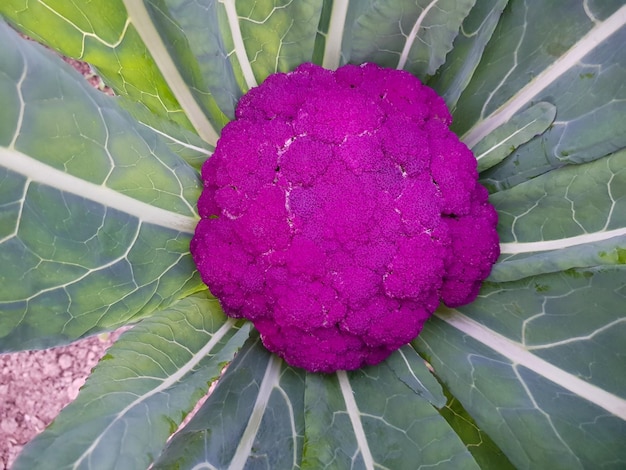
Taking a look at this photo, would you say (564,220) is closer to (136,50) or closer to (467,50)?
(467,50)

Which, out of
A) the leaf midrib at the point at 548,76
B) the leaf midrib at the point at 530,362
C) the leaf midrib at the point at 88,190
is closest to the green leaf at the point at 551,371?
the leaf midrib at the point at 530,362

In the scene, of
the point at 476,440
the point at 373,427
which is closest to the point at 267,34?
the point at 373,427

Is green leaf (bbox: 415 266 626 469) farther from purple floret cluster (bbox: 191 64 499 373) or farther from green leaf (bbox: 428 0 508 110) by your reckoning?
green leaf (bbox: 428 0 508 110)

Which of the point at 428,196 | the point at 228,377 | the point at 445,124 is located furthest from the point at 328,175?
the point at 228,377

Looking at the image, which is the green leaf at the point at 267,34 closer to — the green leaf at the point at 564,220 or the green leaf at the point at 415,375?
the green leaf at the point at 564,220

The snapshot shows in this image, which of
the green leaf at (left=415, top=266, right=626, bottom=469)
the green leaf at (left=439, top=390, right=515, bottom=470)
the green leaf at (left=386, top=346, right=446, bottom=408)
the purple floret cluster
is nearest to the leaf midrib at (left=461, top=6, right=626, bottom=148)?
the purple floret cluster

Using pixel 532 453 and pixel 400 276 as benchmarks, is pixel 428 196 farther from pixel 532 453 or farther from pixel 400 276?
pixel 532 453
